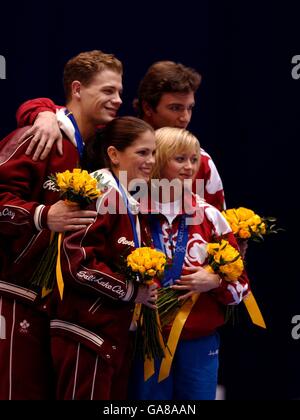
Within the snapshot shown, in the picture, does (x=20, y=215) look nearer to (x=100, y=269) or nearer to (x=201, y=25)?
(x=100, y=269)

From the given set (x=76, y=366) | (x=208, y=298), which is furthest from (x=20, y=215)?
(x=208, y=298)

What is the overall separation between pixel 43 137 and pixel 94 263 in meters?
0.56

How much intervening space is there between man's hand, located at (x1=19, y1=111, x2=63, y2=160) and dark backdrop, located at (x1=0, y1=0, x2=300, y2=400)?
112cm

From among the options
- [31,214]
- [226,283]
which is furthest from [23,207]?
[226,283]

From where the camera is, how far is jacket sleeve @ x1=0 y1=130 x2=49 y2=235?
356cm

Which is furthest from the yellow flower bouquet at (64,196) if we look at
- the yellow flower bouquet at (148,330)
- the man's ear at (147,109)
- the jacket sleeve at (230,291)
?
the man's ear at (147,109)

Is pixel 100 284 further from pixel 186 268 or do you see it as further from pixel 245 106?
pixel 245 106

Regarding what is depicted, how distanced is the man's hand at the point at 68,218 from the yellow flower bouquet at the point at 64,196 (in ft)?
0.09

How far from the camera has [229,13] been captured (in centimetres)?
521

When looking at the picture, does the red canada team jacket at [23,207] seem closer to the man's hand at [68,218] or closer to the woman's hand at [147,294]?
the man's hand at [68,218]

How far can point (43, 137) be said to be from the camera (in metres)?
3.68

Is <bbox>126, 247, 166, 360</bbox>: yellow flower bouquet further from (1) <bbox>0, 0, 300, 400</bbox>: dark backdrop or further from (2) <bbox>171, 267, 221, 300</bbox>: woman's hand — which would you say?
(1) <bbox>0, 0, 300, 400</bbox>: dark backdrop

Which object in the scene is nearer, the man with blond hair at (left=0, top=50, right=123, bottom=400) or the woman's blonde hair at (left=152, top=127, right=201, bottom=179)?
the man with blond hair at (left=0, top=50, right=123, bottom=400)

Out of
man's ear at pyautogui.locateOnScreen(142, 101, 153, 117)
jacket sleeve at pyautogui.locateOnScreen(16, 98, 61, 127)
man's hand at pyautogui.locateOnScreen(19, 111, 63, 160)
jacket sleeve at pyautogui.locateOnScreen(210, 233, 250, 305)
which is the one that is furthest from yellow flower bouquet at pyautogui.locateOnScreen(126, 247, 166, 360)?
man's ear at pyautogui.locateOnScreen(142, 101, 153, 117)
